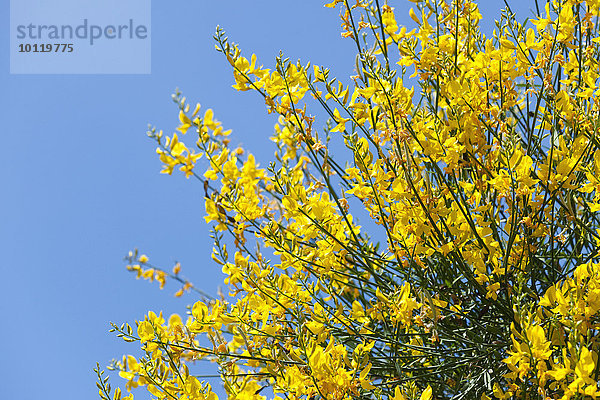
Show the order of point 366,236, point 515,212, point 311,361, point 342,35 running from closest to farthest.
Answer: point 311,361, point 515,212, point 342,35, point 366,236

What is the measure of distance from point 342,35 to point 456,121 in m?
0.39

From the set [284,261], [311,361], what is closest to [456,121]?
[284,261]

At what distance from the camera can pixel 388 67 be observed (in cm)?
170

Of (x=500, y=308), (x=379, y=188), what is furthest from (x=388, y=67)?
(x=500, y=308)

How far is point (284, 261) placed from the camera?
1657 mm

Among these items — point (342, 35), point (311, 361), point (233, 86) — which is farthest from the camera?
point (342, 35)

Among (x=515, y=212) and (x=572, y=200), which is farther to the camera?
(x=572, y=200)

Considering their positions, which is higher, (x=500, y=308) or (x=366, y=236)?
(x=366, y=236)

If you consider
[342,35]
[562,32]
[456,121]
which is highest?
[342,35]

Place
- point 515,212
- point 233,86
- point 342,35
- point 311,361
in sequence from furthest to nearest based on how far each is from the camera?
1. point 342,35
2. point 233,86
3. point 515,212
4. point 311,361

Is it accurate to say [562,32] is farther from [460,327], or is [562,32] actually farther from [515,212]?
[460,327]

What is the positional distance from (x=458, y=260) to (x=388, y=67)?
0.53 metres

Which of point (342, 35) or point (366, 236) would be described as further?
point (366, 236)

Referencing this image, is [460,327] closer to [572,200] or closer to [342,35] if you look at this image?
[572,200]
